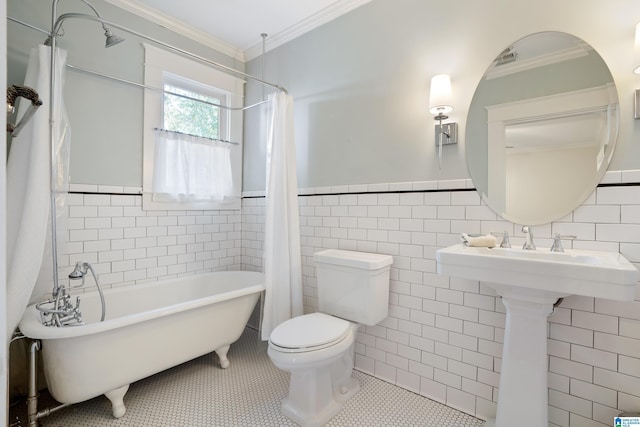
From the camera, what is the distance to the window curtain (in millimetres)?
2521

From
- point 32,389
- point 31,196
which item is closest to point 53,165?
point 31,196

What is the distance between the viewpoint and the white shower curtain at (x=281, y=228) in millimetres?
2352

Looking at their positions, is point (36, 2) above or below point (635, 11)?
above

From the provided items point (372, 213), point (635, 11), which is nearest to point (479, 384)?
point (372, 213)

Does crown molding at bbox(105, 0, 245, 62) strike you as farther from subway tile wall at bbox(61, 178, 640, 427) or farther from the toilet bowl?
the toilet bowl

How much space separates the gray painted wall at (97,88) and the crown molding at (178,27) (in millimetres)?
44

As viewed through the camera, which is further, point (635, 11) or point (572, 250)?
point (572, 250)

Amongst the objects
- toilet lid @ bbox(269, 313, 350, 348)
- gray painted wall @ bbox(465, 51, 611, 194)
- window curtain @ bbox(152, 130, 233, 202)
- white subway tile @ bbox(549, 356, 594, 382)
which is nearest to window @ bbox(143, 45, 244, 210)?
window curtain @ bbox(152, 130, 233, 202)

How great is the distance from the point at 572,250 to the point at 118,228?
282cm

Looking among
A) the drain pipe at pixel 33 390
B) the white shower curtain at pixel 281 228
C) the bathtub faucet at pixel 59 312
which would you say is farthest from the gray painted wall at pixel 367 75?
the drain pipe at pixel 33 390

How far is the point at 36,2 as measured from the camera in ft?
6.53

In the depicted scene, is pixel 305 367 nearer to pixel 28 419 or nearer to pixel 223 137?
pixel 28 419

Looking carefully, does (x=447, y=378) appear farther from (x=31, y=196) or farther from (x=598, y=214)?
(x=31, y=196)

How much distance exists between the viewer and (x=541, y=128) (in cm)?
165
